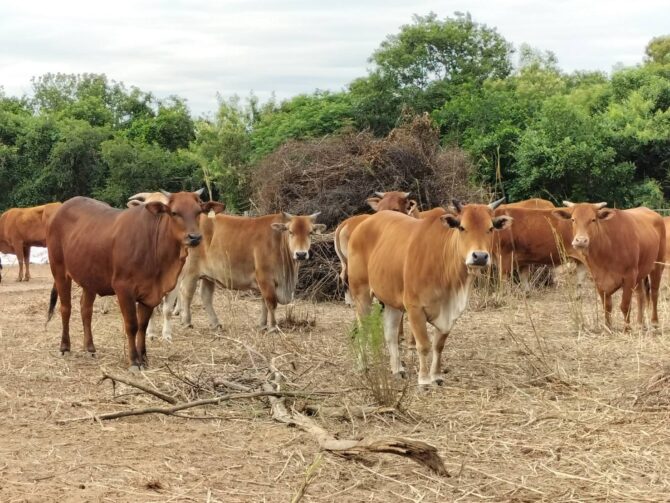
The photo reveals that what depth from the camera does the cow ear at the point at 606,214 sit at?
11.2 meters

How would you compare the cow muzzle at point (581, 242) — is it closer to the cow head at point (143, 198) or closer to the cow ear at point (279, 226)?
the cow ear at point (279, 226)

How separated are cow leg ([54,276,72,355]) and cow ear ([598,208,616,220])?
20.4ft

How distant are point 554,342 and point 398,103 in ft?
72.8

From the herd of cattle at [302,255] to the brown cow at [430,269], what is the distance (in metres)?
0.01

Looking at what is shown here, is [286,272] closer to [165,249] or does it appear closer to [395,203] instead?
[395,203]

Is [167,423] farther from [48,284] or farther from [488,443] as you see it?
[48,284]

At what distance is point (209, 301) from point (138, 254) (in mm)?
3788

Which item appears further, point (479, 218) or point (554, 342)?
point (554, 342)

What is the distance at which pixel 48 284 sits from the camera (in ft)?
66.2

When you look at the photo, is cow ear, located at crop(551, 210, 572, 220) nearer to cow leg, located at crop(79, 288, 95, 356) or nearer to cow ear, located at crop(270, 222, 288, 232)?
cow ear, located at crop(270, 222, 288, 232)

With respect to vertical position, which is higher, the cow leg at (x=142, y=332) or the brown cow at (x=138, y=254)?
the brown cow at (x=138, y=254)

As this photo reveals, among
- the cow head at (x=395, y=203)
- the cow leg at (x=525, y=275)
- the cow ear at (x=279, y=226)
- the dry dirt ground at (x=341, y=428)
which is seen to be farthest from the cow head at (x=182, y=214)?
the cow leg at (x=525, y=275)

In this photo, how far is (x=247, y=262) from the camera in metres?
12.8

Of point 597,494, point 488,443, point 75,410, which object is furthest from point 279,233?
point 597,494
